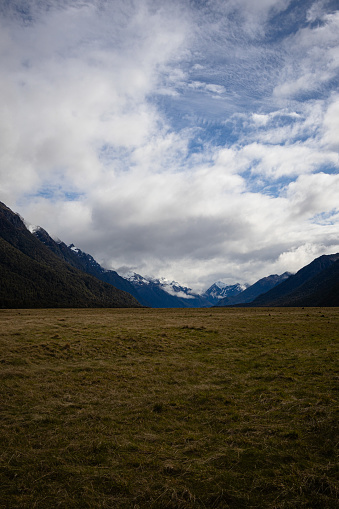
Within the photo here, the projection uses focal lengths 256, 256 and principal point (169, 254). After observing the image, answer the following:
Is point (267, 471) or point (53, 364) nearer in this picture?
Answer: point (267, 471)

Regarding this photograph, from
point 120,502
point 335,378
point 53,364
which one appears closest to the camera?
point 120,502

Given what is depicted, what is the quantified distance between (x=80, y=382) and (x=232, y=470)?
11.6m

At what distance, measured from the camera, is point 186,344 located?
27188 millimetres

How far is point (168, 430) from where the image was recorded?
10.7 meters

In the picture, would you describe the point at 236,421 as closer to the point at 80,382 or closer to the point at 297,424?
the point at 297,424

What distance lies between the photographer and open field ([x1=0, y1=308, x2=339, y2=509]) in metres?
6.97

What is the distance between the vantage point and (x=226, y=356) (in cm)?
2289

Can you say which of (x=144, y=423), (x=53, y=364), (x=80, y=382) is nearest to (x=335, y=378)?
(x=144, y=423)

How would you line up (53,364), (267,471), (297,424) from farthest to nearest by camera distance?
(53,364), (297,424), (267,471)

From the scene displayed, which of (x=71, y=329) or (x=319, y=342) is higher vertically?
(x=71, y=329)

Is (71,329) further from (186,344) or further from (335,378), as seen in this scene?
(335,378)

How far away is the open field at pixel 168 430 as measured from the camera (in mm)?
6969

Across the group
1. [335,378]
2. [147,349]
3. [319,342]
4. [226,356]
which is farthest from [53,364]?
[319,342]

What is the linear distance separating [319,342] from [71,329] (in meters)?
29.2
